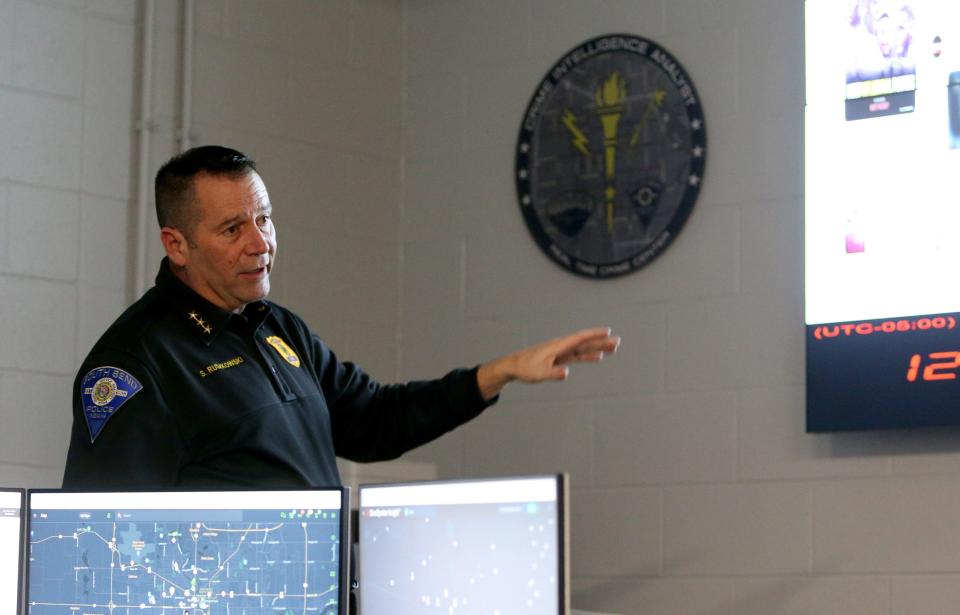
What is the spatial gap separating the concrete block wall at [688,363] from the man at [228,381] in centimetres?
119

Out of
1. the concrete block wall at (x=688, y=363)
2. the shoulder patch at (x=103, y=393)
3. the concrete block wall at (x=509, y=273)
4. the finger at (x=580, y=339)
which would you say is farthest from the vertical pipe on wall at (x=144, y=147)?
the finger at (x=580, y=339)

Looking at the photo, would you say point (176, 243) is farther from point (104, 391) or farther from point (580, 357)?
point (580, 357)

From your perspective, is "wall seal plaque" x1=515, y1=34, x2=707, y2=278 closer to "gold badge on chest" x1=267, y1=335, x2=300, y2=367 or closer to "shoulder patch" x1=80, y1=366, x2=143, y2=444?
"gold badge on chest" x1=267, y1=335, x2=300, y2=367

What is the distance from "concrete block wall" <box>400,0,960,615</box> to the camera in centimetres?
358

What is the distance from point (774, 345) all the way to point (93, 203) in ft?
6.09

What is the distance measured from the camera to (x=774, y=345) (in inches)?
149

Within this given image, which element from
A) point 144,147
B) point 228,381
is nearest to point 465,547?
point 228,381

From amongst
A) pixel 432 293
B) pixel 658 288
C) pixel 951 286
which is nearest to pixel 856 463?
pixel 951 286

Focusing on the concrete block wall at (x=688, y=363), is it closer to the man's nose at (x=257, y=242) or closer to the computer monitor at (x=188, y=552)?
the man's nose at (x=257, y=242)

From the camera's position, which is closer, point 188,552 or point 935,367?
point 188,552

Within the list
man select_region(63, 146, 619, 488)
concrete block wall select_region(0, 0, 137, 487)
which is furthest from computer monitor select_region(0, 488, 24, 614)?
concrete block wall select_region(0, 0, 137, 487)

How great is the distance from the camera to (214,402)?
102 inches

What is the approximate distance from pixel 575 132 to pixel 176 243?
1751mm

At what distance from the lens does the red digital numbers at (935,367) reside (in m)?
3.34
